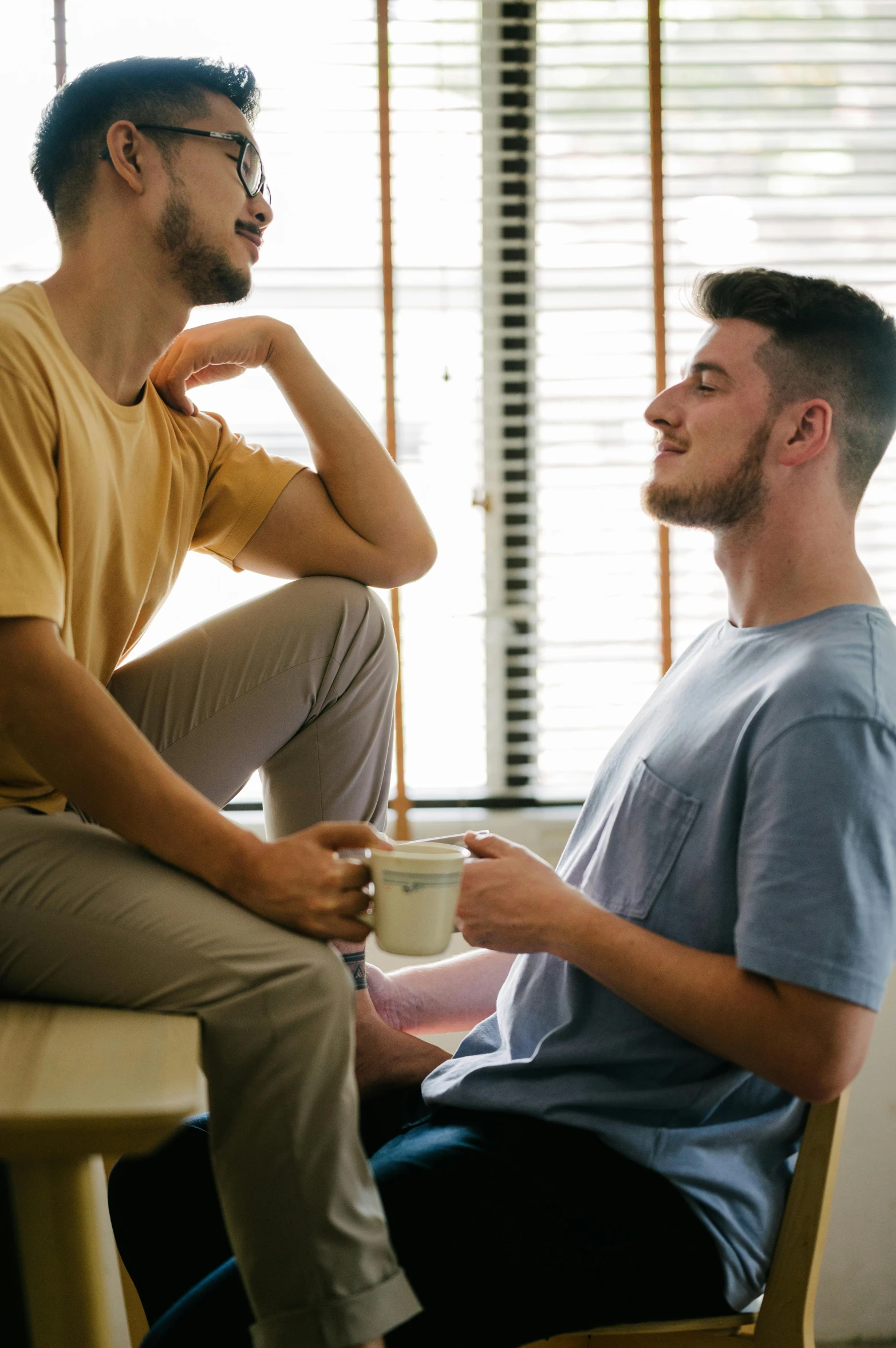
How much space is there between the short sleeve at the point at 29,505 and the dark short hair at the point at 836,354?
0.82m

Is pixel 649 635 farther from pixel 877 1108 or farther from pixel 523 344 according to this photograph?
pixel 877 1108

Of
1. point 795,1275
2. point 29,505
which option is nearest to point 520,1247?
point 795,1275

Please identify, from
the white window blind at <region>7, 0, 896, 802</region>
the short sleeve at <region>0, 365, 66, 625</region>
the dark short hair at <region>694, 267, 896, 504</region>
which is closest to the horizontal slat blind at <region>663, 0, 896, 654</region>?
the white window blind at <region>7, 0, 896, 802</region>

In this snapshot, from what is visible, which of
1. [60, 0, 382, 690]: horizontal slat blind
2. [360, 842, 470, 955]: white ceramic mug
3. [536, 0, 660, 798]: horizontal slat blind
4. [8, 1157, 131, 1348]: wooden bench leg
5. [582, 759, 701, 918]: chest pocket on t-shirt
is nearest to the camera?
[8, 1157, 131, 1348]: wooden bench leg

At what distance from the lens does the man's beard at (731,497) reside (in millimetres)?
1312

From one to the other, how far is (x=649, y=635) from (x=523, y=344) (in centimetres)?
66

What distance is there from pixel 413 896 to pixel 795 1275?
20.8 inches

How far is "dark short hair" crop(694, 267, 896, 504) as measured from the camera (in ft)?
4.38

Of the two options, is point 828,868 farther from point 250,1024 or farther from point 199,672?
point 199,672

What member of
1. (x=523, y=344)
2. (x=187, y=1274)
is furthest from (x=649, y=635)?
(x=187, y=1274)

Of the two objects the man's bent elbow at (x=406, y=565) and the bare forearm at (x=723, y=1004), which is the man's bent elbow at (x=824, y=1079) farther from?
the man's bent elbow at (x=406, y=565)

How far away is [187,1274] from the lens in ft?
4.07

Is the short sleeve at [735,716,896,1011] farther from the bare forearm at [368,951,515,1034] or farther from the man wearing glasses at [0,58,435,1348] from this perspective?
the bare forearm at [368,951,515,1034]

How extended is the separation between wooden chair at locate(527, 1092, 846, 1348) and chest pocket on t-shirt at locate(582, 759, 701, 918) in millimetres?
257
